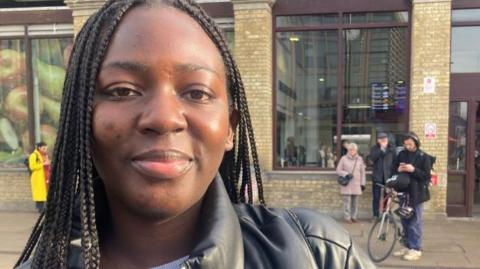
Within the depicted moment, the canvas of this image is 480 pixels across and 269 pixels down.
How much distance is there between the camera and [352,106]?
977 cm

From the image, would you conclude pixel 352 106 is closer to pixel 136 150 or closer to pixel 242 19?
pixel 242 19

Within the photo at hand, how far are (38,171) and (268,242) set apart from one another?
9.70 m

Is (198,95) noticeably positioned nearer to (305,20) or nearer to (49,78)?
(305,20)

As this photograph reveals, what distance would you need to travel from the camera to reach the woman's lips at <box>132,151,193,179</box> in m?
1.04

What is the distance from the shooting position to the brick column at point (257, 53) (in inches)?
372

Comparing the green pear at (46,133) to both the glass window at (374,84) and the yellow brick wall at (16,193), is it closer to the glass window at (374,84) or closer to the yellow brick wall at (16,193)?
the yellow brick wall at (16,193)

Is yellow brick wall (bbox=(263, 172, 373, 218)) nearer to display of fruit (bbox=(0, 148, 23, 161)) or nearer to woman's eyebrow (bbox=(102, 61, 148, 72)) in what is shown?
display of fruit (bbox=(0, 148, 23, 161))

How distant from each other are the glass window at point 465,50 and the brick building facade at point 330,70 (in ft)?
1.46

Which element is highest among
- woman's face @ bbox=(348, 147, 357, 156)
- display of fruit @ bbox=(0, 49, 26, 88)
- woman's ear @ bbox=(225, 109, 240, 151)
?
display of fruit @ bbox=(0, 49, 26, 88)

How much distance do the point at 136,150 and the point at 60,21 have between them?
10383 millimetres

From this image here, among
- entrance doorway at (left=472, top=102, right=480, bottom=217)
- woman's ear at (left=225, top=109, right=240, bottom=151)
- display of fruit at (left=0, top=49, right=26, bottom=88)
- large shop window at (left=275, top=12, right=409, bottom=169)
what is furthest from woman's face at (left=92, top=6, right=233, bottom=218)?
display of fruit at (left=0, top=49, right=26, bottom=88)

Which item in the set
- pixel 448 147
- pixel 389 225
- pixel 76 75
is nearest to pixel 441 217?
pixel 448 147

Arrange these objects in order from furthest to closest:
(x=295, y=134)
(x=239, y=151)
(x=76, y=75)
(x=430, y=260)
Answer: (x=295, y=134), (x=430, y=260), (x=239, y=151), (x=76, y=75)

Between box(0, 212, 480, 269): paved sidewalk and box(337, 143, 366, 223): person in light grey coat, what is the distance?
31 cm
